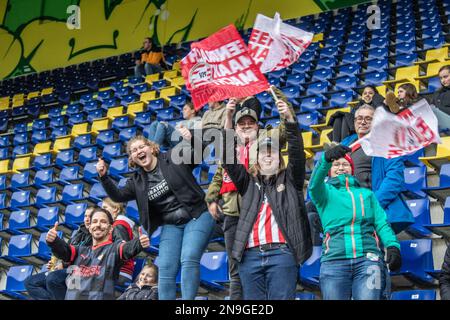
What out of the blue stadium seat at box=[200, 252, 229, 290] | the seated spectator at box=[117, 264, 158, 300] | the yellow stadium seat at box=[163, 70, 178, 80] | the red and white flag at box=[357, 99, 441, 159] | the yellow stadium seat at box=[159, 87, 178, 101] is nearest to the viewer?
the red and white flag at box=[357, 99, 441, 159]

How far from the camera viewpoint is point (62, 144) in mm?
9305

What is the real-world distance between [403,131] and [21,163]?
258 inches

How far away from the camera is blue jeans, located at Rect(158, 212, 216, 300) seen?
3814mm

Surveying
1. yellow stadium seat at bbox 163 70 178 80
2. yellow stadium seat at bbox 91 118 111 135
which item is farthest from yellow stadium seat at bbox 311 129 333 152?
yellow stadium seat at bbox 163 70 178 80

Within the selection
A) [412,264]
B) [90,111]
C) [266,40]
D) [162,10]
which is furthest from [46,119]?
[412,264]

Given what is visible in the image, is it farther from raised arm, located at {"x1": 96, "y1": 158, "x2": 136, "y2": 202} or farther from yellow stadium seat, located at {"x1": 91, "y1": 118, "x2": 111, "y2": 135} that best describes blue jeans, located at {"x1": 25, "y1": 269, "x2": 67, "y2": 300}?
yellow stadium seat, located at {"x1": 91, "y1": 118, "x2": 111, "y2": 135}

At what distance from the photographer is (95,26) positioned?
567 inches

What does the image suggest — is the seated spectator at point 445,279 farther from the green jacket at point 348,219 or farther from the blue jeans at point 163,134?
the blue jeans at point 163,134

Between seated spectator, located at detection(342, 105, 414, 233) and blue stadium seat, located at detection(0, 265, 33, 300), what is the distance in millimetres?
3035

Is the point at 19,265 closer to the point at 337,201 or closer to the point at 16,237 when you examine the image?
the point at 16,237

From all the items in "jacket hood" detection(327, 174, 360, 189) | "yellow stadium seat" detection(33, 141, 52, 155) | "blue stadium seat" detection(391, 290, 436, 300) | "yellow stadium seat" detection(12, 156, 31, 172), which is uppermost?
"yellow stadium seat" detection(33, 141, 52, 155)

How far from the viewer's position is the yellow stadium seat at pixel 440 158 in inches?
205
